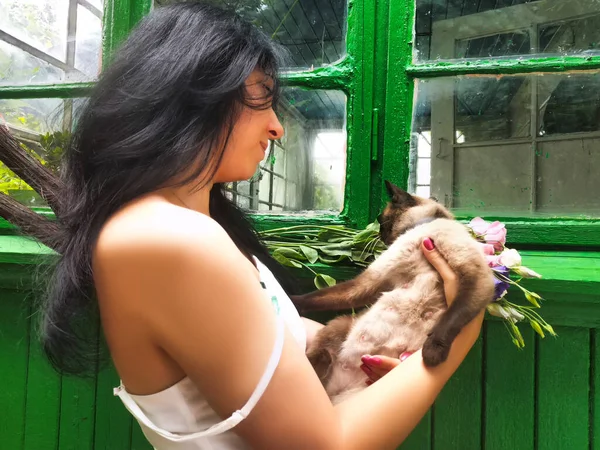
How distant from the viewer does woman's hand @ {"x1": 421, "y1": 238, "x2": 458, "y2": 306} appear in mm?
979

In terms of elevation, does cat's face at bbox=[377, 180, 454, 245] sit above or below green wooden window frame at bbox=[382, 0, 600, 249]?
below

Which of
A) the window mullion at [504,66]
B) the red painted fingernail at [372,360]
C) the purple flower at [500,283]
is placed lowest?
the red painted fingernail at [372,360]

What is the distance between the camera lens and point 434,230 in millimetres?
1127

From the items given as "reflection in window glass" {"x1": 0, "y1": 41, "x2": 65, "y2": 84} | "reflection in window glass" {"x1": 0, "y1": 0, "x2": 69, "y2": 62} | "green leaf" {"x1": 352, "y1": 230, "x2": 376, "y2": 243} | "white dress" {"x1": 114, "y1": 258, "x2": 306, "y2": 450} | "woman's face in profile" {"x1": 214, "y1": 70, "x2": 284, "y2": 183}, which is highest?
"reflection in window glass" {"x1": 0, "y1": 0, "x2": 69, "y2": 62}

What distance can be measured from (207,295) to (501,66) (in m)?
1.30

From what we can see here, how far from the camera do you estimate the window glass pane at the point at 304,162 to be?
1594mm

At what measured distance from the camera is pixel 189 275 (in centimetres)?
67

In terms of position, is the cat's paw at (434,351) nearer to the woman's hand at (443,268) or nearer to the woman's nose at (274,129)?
the woman's hand at (443,268)

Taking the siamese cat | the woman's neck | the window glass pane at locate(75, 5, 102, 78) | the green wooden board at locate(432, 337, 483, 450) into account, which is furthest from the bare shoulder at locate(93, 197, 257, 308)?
the window glass pane at locate(75, 5, 102, 78)

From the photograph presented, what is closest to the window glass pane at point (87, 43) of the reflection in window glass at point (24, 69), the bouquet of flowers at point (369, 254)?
the reflection in window glass at point (24, 69)

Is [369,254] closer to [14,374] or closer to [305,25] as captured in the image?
[305,25]

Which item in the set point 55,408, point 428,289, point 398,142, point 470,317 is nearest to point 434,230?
point 428,289

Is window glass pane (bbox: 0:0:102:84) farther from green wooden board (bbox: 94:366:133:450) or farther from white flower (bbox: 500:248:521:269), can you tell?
white flower (bbox: 500:248:521:269)

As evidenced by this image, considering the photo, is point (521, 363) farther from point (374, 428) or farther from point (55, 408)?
point (55, 408)
